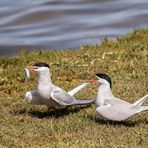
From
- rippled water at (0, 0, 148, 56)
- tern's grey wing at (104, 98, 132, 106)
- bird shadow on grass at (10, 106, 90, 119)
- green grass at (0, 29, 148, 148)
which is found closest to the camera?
green grass at (0, 29, 148, 148)

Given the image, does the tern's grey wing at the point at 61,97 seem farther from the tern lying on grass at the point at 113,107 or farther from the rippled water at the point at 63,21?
the rippled water at the point at 63,21

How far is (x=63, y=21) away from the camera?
50.3ft

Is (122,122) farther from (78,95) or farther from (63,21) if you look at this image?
(63,21)

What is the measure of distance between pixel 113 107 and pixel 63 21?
864 cm

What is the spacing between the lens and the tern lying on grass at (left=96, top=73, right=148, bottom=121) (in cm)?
679

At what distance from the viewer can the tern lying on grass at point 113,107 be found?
6.79 meters

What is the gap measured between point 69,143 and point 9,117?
→ 1.28m

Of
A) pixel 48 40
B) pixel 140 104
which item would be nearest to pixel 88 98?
pixel 140 104

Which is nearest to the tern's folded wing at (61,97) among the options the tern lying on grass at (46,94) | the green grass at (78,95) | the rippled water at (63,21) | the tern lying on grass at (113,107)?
the tern lying on grass at (46,94)

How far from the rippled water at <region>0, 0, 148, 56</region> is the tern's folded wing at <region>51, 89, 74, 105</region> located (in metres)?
5.84

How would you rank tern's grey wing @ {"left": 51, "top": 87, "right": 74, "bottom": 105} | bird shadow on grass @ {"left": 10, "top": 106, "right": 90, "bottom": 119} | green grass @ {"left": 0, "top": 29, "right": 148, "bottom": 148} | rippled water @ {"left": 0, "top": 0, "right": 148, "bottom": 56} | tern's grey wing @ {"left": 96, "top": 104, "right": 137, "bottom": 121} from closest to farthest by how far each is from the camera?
green grass @ {"left": 0, "top": 29, "right": 148, "bottom": 148} < tern's grey wing @ {"left": 96, "top": 104, "right": 137, "bottom": 121} < tern's grey wing @ {"left": 51, "top": 87, "right": 74, "bottom": 105} < bird shadow on grass @ {"left": 10, "top": 106, "right": 90, "bottom": 119} < rippled water @ {"left": 0, "top": 0, "right": 148, "bottom": 56}

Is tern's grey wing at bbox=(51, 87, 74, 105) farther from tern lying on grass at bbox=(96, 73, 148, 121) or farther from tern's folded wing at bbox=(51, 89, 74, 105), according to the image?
tern lying on grass at bbox=(96, 73, 148, 121)

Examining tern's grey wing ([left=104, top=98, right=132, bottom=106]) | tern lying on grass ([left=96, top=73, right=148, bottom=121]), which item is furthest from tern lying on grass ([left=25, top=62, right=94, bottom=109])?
tern's grey wing ([left=104, top=98, right=132, bottom=106])

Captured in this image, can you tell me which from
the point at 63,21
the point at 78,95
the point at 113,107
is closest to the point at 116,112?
the point at 113,107
